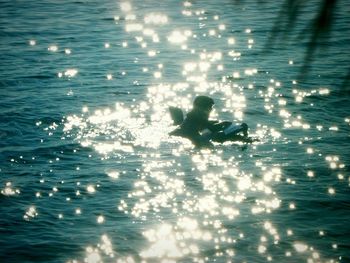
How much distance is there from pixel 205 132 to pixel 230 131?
859 millimetres

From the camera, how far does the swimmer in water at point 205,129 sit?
1752cm

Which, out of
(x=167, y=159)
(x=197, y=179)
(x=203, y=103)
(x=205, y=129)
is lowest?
(x=197, y=179)

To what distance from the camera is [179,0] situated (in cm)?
5147

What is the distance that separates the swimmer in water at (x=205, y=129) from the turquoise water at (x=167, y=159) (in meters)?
0.37

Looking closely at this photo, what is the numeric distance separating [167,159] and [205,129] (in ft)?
6.47

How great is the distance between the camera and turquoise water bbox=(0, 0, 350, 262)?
11734 mm

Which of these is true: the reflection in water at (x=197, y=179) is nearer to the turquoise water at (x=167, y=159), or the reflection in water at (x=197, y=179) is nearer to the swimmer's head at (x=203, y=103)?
the turquoise water at (x=167, y=159)

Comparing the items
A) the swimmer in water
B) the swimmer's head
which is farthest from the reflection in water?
the swimmer's head

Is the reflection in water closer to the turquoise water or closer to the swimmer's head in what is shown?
the turquoise water

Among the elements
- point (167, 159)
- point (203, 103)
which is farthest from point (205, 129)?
point (167, 159)

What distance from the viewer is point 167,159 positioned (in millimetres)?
16469

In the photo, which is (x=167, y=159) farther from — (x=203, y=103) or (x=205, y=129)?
(x=203, y=103)

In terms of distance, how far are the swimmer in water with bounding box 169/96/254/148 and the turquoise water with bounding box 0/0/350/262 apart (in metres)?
0.37

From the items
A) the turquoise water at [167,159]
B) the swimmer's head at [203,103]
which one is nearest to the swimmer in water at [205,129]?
the swimmer's head at [203,103]
